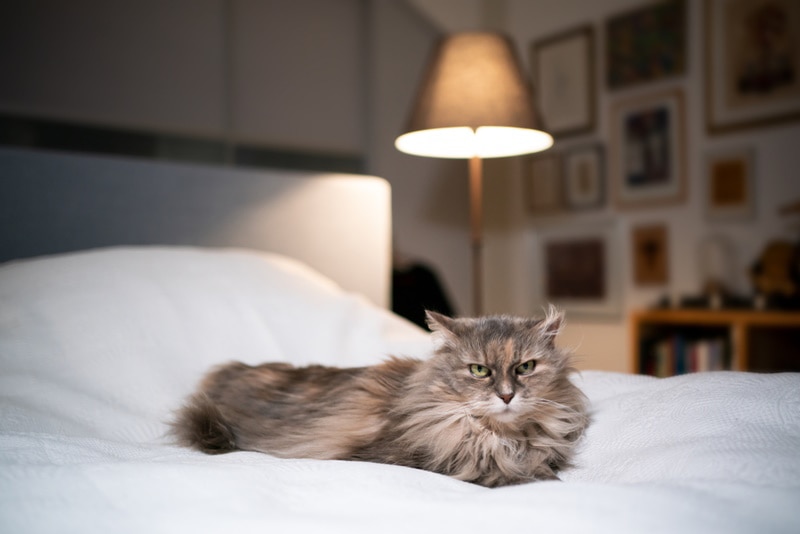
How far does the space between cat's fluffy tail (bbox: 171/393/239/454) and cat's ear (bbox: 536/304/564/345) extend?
0.55 metres

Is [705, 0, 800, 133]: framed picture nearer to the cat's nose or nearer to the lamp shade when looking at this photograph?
the lamp shade

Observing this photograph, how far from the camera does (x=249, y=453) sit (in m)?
0.99

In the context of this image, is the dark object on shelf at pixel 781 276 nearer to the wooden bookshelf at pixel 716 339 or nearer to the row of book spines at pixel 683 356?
the wooden bookshelf at pixel 716 339

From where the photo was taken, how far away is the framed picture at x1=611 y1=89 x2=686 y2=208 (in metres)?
3.48

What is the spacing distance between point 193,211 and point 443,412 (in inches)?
57.7

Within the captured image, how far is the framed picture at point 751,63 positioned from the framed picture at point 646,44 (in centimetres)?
17

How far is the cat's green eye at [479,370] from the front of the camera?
98 cm

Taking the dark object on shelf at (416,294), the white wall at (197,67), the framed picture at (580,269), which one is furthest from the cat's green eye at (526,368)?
the framed picture at (580,269)

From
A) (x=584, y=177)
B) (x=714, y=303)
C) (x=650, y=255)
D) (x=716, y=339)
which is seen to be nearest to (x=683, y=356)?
(x=716, y=339)

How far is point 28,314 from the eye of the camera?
134cm

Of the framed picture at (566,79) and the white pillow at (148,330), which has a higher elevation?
the framed picture at (566,79)

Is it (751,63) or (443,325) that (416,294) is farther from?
(751,63)

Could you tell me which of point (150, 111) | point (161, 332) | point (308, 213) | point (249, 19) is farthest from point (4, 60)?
point (161, 332)

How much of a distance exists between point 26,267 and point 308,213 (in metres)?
1.04
